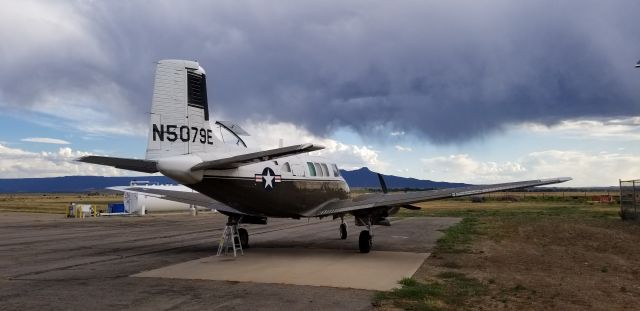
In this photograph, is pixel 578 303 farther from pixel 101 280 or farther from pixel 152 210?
pixel 152 210

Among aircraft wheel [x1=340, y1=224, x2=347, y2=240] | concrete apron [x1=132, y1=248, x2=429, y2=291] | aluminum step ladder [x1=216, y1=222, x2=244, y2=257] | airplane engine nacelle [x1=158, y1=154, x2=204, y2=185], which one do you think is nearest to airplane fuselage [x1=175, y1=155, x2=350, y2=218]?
airplane engine nacelle [x1=158, y1=154, x2=204, y2=185]

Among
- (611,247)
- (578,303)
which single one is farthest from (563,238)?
(578,303)

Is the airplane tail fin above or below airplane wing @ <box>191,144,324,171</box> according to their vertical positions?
above

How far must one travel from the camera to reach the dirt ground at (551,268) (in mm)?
9812

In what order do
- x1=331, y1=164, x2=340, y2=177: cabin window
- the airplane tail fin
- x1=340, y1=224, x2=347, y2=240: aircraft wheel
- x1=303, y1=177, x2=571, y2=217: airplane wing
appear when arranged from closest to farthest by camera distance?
the airplane tail fin → x1=303, y1=177, x2=571, y2=217: airplane wing → x1=331, y1=164, x2=340, y2=177: cabin window → x1=340, y1=224, x2=347, y2=240: aircraft wheel

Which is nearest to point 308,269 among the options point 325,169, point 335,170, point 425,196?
point 425,196

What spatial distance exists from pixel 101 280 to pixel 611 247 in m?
17.7

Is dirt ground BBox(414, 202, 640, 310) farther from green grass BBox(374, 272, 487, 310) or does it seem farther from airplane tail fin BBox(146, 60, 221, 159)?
airplane tail fin BBox(146, 60, 221, 159)

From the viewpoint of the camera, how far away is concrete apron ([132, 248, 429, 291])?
39.1 feet

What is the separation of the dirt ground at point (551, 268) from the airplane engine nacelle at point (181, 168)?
6740 millimetres

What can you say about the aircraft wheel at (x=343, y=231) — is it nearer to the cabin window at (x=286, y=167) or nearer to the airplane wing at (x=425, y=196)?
the airplane wing at (x=425, y=196)

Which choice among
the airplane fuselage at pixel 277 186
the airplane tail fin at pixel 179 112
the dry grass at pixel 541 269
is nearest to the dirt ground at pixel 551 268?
the dry grass at pixel 541 269

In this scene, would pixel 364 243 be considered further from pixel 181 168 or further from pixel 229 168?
pixel 181 168

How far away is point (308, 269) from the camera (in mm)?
13727
